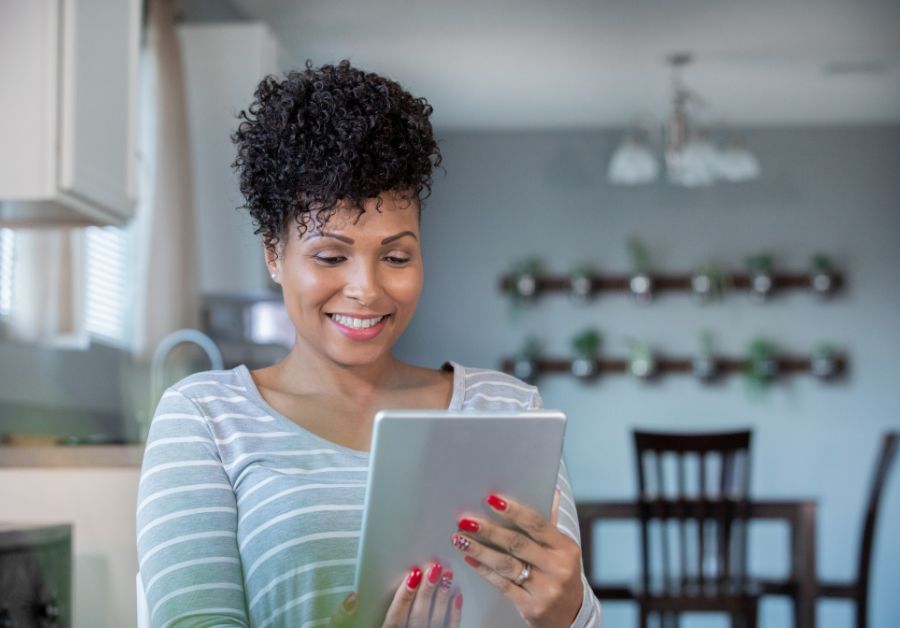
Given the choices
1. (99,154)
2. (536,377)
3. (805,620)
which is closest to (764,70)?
(536,377)

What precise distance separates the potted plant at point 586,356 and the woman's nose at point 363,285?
16.5 ft

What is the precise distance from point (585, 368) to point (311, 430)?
16.4 feet

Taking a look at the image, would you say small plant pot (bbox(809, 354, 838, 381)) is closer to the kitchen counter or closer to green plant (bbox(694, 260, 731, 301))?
green plant (bbox(694, 260, 731, 301))

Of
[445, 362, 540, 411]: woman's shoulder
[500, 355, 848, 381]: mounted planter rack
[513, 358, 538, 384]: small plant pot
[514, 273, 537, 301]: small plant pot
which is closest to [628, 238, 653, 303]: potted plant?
[500, 355, 848, 381]: mounted planter rack

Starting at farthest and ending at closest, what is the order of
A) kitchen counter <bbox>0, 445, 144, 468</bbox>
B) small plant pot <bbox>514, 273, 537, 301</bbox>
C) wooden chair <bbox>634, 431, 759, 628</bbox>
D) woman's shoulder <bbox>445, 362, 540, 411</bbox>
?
1. small plant pot <bbox>514, 273, 537, 301</bbox>
2. wooden chair <bbox>634, 431, 759, 628</bbox>
3. kitchen counter <bbox>0, 445, 144, 468</bbox>
4. woman's shoulder <bbox>445, 362, 540, 411</bbox>

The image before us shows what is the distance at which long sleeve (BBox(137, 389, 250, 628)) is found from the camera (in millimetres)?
1151

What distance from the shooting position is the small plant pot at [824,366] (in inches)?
243

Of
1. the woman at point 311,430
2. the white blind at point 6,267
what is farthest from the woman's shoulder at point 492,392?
the white blind at point 6,267

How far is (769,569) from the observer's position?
20.2 ft

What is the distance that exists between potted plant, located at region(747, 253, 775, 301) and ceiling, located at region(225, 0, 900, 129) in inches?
28.3

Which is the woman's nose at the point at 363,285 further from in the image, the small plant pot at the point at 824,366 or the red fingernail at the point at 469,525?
the small plant pot at the point at 824,366

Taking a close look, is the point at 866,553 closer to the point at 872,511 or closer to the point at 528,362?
the point at 872,511

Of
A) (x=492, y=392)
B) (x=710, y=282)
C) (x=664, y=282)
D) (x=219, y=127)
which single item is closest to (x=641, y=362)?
(x=664, y=282)

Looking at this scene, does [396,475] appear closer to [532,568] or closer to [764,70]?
[532,568]
